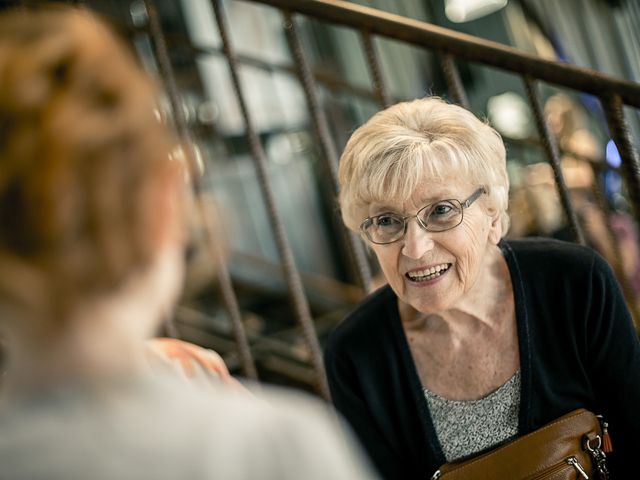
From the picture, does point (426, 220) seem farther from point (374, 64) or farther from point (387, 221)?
point (374, 64)

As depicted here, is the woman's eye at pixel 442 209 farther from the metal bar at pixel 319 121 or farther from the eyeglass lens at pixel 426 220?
the metal bar at pixel 319 121

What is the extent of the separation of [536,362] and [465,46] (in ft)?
2.39

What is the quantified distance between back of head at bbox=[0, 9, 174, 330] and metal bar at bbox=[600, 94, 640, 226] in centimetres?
115

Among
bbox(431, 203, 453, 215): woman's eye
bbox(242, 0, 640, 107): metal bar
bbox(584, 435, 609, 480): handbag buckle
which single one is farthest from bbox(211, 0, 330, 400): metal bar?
bbox(584, 435, 609, 480): handbag buckle

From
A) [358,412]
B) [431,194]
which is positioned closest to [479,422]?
[358,412]

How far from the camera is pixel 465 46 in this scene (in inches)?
64.8

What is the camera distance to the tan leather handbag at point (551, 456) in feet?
4.60

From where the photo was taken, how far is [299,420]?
2.30ft

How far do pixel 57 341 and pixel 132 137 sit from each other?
20 cm

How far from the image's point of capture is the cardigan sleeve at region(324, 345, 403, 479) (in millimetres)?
1592

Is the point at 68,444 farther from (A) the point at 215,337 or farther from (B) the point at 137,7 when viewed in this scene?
(B) the point at 137,7

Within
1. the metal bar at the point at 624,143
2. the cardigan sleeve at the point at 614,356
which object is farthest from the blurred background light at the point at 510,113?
the cardigan sleeve at the point at 614,356

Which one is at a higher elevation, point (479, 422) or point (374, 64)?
point (374, 64)

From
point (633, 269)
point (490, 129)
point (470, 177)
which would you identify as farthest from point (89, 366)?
point (633, 269)
